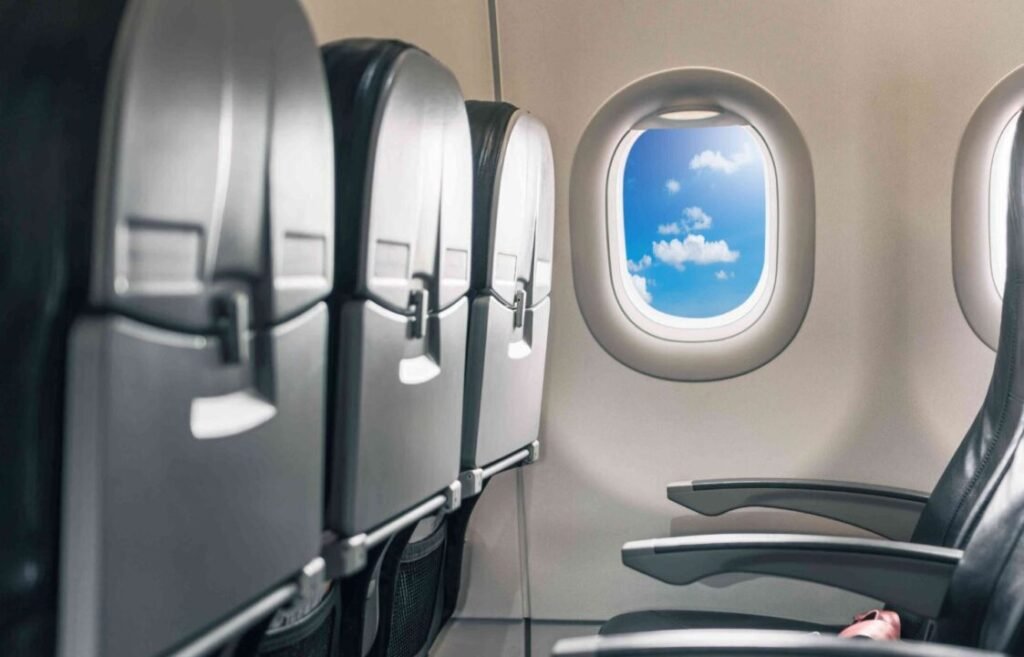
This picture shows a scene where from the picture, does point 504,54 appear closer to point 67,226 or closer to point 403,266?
point 403,266

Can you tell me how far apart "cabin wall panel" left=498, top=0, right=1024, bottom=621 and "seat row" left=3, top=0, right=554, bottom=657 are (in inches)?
49.0

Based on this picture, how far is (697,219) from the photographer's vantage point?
8.88 feet

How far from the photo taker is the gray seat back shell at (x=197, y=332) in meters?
0.75

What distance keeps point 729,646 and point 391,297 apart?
634 millimetres

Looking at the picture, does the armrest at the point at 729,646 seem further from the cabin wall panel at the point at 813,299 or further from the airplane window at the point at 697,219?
the airplane window at the point at 697,219

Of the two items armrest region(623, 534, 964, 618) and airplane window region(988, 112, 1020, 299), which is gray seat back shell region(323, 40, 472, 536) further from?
airplane window region(988, 112, 1020, 299)

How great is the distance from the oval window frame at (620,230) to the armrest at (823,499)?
46 cm

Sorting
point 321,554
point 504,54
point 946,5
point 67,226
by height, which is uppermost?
point 946,5

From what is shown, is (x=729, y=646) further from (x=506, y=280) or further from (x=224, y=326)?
(x=506, y=280)

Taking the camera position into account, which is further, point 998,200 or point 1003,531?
point 998,200

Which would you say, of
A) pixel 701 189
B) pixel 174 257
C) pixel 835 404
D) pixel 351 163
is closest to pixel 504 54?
pixel 701 189

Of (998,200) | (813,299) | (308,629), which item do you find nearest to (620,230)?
(813,299)

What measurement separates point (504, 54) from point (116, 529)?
2.18 metres

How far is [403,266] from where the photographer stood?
53.2 inches
